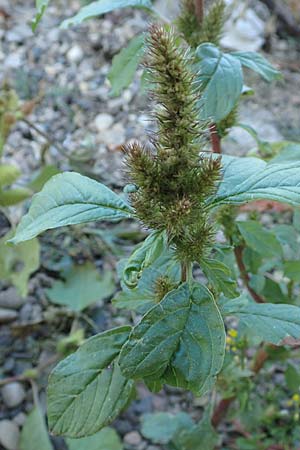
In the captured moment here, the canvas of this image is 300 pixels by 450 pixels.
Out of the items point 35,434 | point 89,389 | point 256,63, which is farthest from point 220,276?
point 35,434

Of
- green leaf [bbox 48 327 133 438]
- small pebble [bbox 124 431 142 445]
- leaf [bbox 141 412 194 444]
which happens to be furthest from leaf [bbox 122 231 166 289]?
small pebble [bbox 124 431 142 445]

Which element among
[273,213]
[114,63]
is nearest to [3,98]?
[114,63]

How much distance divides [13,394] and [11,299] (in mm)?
231

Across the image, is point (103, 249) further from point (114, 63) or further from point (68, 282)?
point (114, 63)

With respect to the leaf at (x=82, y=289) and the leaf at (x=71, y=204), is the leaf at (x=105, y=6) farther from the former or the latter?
the leaf at (x=82, y=289)

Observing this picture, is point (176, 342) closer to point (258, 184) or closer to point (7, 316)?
point (258, 184)

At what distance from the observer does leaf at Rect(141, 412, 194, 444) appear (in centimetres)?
124

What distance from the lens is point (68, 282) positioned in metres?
1.54

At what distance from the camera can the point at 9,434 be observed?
133 cm

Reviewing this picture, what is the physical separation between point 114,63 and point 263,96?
107cm

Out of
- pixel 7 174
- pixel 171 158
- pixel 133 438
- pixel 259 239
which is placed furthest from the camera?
pixel 7 174

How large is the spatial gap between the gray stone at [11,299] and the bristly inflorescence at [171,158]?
2.97 feet

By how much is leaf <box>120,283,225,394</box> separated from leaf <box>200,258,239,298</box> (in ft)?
0.16

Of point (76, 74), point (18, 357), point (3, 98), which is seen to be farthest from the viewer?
point (76, 74)
